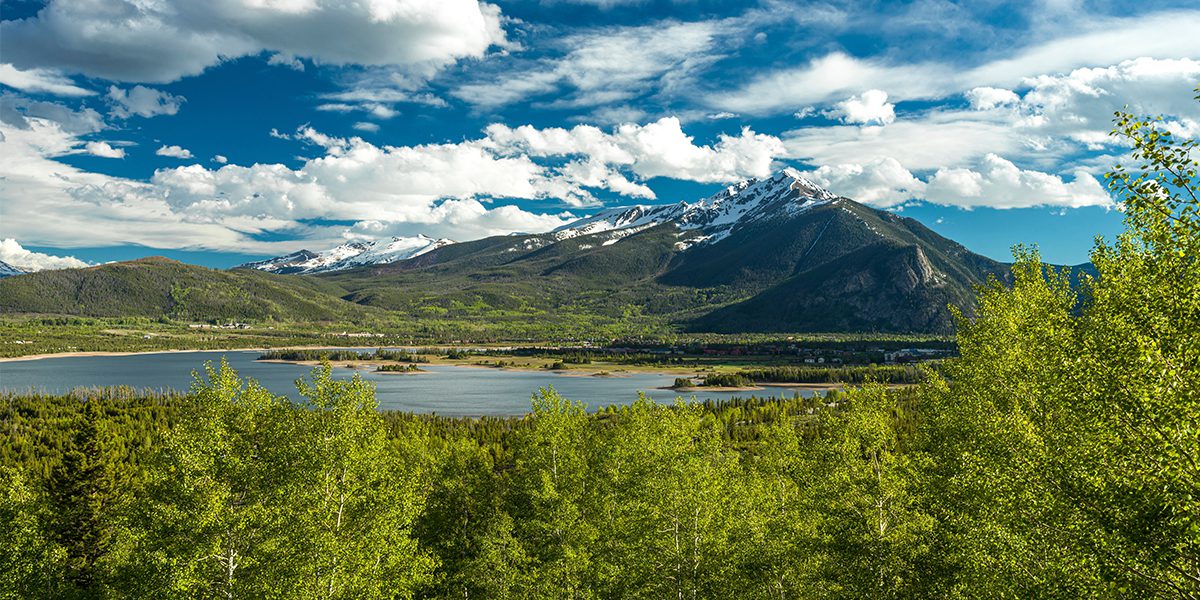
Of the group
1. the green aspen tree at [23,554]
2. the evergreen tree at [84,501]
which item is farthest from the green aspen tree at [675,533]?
the evergreen tree at [84,501]

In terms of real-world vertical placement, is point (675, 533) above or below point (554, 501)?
above

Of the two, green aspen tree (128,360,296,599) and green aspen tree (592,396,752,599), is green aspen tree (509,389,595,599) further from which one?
green aspen tree (128,360,296,599)

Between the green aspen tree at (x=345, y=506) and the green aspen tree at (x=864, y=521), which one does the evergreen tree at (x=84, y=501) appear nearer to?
the green aspen tree at (x=345, y=506)

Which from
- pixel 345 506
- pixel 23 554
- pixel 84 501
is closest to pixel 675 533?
pixel 345 506

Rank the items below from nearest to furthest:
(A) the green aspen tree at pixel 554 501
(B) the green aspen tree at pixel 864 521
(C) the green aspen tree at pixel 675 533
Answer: (B) the green aspen tree at pixel 864 521
(C) the green aspen tree at pixel 675 533
(A) the green aspen tree at pixel 554 501

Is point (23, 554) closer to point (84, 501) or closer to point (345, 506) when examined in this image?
point (84, 501)

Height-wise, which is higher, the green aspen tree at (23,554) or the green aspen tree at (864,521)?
the green aspen tree at (864,521)

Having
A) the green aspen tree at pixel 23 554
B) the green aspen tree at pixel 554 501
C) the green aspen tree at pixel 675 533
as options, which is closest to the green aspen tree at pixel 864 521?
the green aspen tree at pixel 675 533

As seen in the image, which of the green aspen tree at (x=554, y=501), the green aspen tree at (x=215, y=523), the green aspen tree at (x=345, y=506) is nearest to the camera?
the green aspen tree at (x=215, y=523)

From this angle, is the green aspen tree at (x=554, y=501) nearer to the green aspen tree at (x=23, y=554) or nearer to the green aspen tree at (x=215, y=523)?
the green aspen tree at (x=215, y=523)

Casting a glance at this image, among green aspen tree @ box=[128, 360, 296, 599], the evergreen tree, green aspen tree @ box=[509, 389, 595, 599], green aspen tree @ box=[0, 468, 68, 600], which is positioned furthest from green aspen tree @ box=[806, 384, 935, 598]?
the evergreen tree

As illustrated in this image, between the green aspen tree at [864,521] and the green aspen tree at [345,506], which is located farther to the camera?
the green aspen tree at [345,506]

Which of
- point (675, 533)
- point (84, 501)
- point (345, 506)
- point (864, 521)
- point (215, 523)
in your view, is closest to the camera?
point (864, 521)

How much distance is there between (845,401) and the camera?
119 feet
